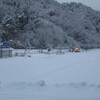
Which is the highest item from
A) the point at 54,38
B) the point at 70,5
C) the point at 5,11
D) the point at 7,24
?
the point at 70,5

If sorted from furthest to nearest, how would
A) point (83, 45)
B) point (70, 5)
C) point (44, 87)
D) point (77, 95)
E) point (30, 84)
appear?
1. point (70, 5)
2. point (83, 45)
3. point (30, 84)
4. point (44, 87)
5. point (77, 95)

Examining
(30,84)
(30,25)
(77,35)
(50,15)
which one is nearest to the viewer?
(30,84)

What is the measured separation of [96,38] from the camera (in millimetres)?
74000

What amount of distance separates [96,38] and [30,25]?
95.3 ft

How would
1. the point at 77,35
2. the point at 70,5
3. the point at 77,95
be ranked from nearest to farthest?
the point at 77,95 < the point at 77,35 < the point at 70,5

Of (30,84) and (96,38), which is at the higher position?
(96,38)

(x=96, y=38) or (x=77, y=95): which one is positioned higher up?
(x=96, y=38)

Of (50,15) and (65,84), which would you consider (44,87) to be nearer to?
(65,84)

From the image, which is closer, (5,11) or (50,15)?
(5,11)

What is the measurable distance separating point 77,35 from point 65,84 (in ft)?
209

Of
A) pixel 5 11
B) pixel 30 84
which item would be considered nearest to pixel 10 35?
pixel 5 11

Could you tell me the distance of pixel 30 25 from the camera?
55.9m

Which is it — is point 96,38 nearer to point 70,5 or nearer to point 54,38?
point 54,38

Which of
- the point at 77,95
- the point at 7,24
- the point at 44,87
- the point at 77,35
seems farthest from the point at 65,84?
the point at 77,35
